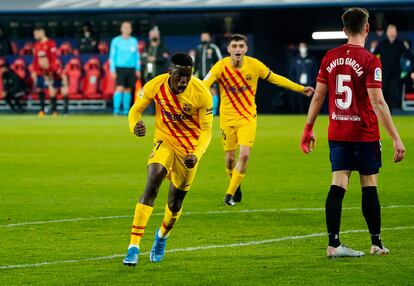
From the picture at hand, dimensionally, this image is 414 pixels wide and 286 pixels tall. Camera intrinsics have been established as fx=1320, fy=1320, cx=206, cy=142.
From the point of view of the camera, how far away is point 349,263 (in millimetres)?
10922

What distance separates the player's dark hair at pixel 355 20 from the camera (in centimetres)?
1087

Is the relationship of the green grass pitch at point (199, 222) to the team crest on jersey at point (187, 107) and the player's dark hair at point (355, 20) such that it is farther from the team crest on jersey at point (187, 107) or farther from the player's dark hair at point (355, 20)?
the player's dark hair at point (355, 20)

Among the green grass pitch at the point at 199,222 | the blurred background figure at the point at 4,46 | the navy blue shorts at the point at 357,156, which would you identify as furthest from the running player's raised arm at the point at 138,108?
the blurred background figure at the point at 4,46

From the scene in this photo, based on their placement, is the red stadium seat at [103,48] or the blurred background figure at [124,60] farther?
the red stadium seat at [103,48]

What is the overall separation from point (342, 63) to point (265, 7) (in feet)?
94.9

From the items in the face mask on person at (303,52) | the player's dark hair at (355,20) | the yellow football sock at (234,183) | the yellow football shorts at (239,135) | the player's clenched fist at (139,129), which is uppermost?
the player's dark hair at (355,20)

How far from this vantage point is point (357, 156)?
36.7 feet

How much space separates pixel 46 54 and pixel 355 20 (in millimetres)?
28411

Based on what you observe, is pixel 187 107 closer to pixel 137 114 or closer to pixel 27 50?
pixel 137 114

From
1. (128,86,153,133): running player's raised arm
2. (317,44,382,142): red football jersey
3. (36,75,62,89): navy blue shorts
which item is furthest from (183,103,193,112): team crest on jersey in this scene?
(36,75,62,89): navy blue shorts

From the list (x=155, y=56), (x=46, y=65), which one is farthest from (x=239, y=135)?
(x=46, y=65)

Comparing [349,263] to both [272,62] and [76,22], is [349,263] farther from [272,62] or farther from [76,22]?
[76,22]

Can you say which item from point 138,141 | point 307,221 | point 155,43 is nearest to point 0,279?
point 307,221

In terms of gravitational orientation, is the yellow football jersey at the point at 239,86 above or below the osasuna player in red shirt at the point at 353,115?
below
